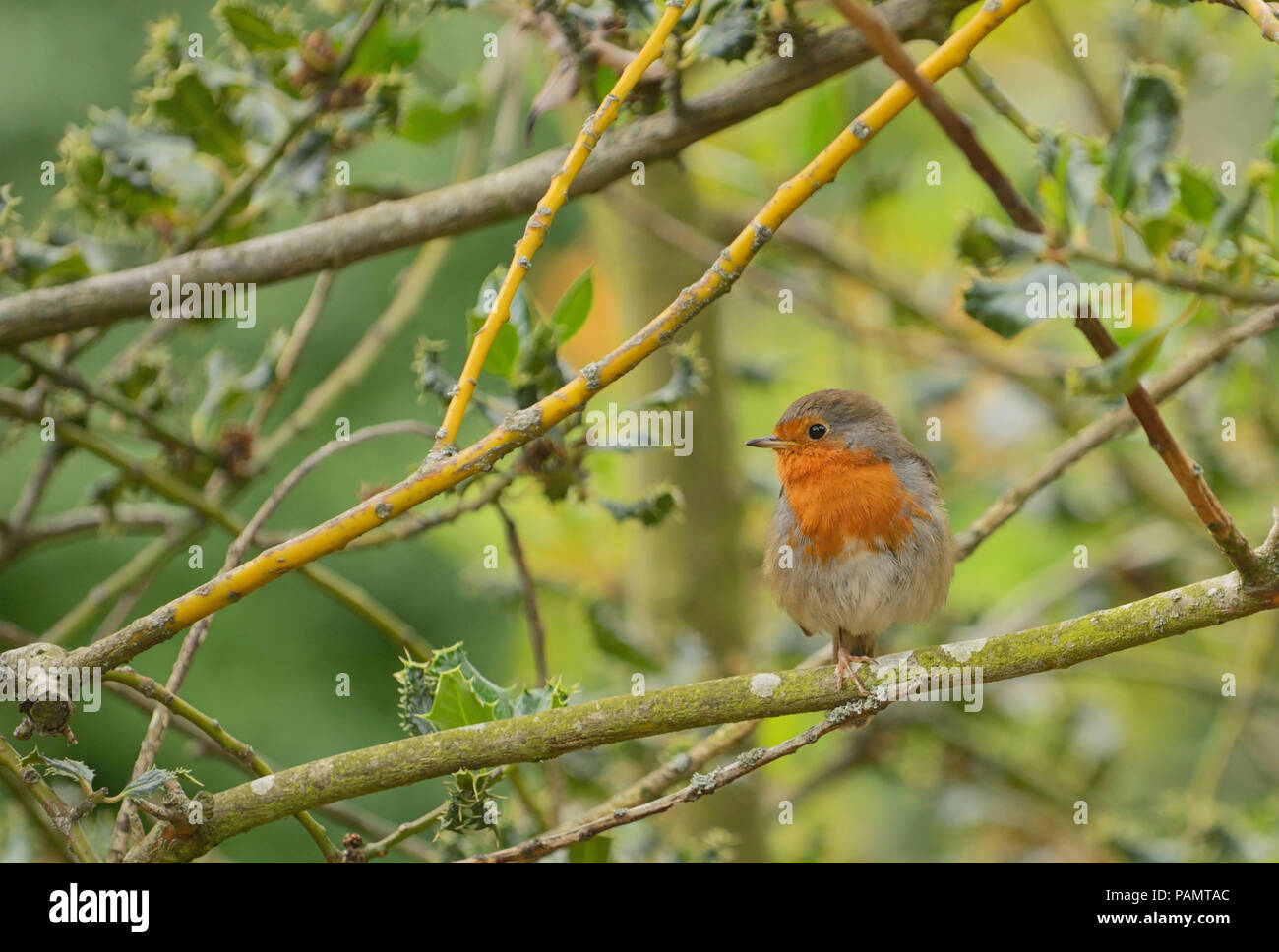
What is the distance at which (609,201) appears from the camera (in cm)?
368

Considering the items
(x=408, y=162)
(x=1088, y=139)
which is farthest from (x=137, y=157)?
(x=408, y=162)

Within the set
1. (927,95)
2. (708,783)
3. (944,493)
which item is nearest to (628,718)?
(708,783)

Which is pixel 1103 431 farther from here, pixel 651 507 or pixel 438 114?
pixel 438 114

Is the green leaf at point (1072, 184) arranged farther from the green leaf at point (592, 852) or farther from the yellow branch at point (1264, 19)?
the green leaf at point (592, 852)

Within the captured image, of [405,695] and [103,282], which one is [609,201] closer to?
[103,282]

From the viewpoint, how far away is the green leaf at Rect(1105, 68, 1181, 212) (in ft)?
6.67

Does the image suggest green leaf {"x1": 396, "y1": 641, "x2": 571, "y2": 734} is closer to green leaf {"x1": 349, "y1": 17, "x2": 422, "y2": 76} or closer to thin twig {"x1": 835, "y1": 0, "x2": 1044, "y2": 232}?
thin twig {"x1": 835, "y1": 0, "x2": 1044, "y2": 232}

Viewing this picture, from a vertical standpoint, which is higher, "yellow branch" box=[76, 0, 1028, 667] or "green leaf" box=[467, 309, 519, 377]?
"green leaf" box=[467, 309, 519, 377]

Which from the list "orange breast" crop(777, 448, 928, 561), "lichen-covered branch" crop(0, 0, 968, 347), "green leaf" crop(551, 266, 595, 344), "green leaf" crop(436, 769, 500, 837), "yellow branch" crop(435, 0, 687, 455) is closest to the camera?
"yellow branch" crop(435, 0, 687, 455)

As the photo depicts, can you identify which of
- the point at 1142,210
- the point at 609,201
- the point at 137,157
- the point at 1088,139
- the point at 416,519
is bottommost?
the point at 416,519

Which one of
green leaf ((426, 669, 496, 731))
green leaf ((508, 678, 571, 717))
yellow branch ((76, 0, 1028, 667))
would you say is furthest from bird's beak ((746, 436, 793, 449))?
yellow branch ((76, 0, 1028, 667))

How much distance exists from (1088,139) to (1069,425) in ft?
6.96

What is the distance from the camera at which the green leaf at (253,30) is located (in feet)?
8.79

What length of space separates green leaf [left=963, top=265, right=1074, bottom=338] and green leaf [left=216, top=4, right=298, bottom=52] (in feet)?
5.29
